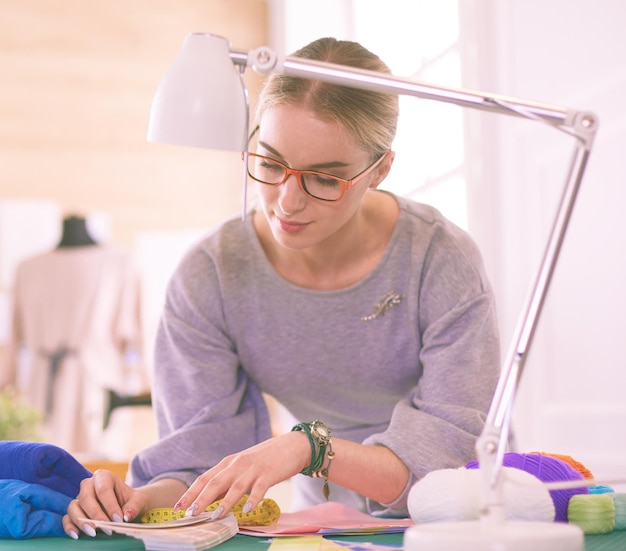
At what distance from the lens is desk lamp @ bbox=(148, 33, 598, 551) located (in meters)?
0.74

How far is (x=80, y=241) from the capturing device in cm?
464

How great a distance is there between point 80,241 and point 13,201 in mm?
505

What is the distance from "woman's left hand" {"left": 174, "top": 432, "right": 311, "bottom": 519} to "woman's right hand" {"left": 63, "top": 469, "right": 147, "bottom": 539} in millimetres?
95

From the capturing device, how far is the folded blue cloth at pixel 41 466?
1139mm

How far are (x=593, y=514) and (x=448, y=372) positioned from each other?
15.9 inches

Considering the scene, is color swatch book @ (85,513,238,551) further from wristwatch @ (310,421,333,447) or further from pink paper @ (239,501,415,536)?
wristwatch @ (310,421,333,447)

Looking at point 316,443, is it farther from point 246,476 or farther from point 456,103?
point 456,103

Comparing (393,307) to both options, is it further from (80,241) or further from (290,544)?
(80,241)

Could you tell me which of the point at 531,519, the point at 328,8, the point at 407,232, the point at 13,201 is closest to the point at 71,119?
the point at 13,201

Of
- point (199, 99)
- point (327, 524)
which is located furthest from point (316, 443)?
point (199, 99)

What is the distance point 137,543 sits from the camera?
A: 3.28 feet

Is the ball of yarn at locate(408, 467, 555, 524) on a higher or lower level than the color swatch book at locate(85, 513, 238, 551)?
higher

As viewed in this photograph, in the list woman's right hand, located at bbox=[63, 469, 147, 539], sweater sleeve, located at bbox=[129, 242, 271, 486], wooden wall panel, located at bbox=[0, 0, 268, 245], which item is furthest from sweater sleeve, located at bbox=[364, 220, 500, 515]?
wooden wall panel, located at bbox=[0, 0, 268, 245]

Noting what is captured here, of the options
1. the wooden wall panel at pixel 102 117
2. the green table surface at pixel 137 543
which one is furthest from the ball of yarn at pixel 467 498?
the wooden wall panel at pixel 102 117
